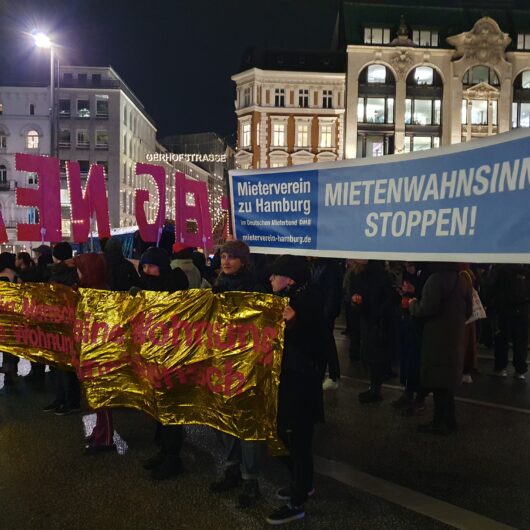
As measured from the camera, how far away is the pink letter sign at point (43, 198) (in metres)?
8.05

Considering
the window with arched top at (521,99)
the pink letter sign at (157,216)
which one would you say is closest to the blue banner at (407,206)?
the pink letter sign at (157,216)

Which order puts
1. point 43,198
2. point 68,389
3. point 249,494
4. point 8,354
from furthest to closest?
1. point 8,354
2. point 43,198
3. point 68,389
4. point 249,494

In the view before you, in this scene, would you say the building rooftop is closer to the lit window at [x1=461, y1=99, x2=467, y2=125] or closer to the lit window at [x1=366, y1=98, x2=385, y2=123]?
the lit window at [x1=366, y1=98, x2=385, y2=123]

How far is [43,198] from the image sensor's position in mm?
8133

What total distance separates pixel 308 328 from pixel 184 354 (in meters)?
1.11

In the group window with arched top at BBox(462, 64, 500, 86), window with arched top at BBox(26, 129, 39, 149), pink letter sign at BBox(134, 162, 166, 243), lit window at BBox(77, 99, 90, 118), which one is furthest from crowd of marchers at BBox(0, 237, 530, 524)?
lit window at BBox(77, 99, 90, 118)

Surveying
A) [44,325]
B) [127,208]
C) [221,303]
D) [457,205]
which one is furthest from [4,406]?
[127,208]

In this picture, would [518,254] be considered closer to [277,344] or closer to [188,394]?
[277,344]

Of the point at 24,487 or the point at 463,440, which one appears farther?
the point at 463,440

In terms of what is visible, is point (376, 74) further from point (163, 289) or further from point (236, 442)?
point (236, 442)

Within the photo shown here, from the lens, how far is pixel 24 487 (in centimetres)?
474

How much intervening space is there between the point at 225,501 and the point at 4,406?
3856mm

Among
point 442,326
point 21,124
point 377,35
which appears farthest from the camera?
point 21,124

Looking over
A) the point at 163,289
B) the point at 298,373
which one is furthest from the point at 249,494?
the point at 163,289
